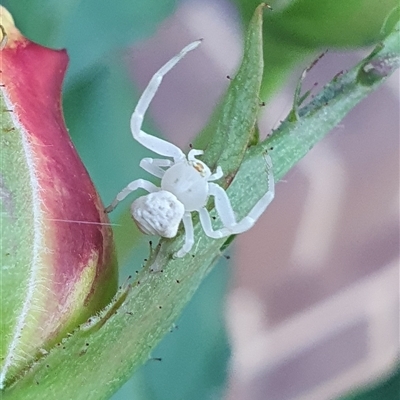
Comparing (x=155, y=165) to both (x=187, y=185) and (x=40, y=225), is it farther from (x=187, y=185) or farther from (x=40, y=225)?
(x=40, y=225)

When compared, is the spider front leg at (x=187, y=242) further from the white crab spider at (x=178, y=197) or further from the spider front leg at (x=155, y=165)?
the spider front leg at (x=155, y=165)

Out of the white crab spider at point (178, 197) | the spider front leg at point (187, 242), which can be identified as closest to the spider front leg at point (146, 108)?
the white crab spider at point (178, 197)

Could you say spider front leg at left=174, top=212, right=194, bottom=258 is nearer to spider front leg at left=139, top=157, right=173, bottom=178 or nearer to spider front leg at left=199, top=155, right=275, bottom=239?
spider front leg at left=199, top=155, right=275, bottom=239

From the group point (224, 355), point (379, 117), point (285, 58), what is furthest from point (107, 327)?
point (379, 117)

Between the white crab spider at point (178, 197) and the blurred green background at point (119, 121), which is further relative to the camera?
the blurred green background at point (119, 121)

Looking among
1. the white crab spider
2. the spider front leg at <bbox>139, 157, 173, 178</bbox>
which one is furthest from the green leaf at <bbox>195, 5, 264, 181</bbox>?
the spider front leg at <bbox>139, 157, 173, 178</bbox>

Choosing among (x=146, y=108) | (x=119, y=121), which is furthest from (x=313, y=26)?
(x=119, y=121)

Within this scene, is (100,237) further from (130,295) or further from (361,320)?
(361,320)
